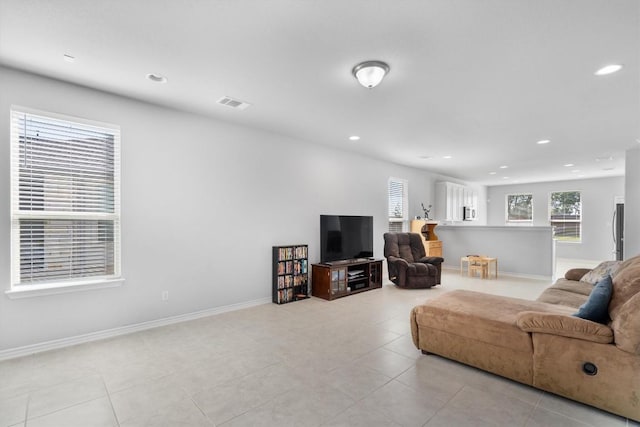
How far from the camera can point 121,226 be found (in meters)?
3.51

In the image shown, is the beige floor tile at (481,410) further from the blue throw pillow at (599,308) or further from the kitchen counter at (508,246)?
the kitchen counter at (508,246)

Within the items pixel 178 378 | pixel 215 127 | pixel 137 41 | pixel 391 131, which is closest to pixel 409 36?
pixel 137 41

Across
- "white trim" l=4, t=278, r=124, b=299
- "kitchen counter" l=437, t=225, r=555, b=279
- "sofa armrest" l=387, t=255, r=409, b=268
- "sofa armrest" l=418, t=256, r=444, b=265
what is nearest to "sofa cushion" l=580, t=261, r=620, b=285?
"sofa armrest" l=418, t=256, r=444, b=265

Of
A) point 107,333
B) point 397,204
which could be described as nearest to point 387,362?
Result: point 107,333

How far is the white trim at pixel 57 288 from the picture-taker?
2918 millimetres

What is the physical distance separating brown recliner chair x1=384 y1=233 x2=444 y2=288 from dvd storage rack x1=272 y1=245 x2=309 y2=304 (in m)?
1.89

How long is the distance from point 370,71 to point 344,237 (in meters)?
3.40

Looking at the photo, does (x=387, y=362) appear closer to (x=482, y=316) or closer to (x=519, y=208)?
(x=482, y=316)

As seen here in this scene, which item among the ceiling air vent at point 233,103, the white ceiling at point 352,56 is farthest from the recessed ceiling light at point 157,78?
the ceiling air vent at point 233,103

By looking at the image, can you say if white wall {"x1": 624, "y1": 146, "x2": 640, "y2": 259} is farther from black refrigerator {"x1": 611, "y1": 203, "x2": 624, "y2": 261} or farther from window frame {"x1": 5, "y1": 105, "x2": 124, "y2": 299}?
window frame {"x1": 5, "y1": 105, "x2": 124, "y2": 299}

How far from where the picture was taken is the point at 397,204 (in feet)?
25.1

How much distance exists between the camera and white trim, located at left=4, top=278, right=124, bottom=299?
9.57ft

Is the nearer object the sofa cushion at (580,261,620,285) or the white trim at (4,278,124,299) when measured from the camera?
the white trim at (4,278,124,299)

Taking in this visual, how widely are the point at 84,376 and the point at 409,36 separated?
3.72 metres
